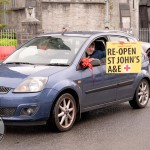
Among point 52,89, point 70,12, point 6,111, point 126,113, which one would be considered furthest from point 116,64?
point 70,12

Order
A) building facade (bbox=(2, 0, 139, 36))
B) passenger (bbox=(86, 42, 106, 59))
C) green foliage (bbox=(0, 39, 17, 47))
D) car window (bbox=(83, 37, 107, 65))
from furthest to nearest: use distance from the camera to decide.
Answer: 1. building facade (bbox=(2, 0, 139, 36))
2. green foliage (bbox=(0, 39, 17, 47))
3. car window (bbox=(83, 37, 107, 65))
4. passenger (bbox=(86, 42, 106, 59))

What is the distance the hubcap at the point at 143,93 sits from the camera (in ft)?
32.8

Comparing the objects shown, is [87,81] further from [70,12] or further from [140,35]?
[140,35]

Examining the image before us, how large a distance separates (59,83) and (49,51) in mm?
1141

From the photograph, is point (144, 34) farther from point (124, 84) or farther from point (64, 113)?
point (64, 113)

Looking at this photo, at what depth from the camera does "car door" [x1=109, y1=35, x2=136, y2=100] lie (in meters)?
9.19

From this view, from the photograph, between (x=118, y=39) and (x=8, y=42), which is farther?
(x=8, y=42)

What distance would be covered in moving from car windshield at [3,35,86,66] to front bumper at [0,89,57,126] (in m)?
0.99

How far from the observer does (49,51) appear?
→ 28.5ft

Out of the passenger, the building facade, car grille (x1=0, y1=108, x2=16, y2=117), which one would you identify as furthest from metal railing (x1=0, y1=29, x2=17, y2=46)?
car grille (x1=0, y1=108, x2=16, y2=117)

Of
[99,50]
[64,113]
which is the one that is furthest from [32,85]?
[99,50]

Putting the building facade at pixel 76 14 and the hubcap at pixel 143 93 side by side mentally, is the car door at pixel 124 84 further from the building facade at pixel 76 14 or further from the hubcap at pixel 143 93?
the building facade at pixel 76 14

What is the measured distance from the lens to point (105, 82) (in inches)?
345

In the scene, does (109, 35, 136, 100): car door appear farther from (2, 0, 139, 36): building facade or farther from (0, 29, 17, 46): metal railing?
(2, 0, 139, 36): building facade
